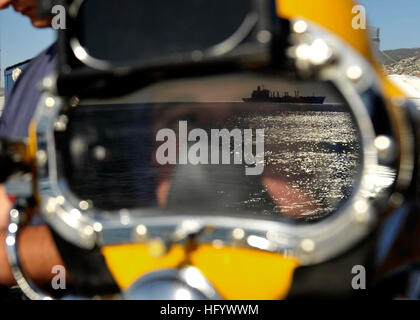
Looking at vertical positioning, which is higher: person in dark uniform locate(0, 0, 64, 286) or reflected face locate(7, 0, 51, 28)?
reflected face locate(7, 0, 51, 28)

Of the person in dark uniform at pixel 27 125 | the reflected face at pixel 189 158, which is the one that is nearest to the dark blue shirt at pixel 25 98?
the person in dark uniform at pixel 27 125

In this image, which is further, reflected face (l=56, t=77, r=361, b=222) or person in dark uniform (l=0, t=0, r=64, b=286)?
person in dark uniform (l=0, t=0, r=64, b=286)

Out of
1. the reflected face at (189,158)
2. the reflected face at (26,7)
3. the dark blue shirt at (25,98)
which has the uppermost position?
the reflected face at (26,7)

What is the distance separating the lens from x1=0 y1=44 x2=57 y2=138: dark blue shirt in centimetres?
105

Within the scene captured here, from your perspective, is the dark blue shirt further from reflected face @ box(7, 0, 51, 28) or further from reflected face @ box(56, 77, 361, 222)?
reflected face @ box(56, 77, 361, 222)

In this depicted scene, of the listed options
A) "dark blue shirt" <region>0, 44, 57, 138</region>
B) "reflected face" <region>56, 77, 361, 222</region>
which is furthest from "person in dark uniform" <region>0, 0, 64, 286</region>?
"reflected face" <region>56, 77, 361, 222</region>

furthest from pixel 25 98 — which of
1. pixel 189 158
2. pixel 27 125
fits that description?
pixel 189 158

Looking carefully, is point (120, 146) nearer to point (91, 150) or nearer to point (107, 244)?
point (91, 150)

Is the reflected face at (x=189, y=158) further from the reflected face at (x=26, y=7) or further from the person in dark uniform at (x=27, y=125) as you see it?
the reflected face at (x=26, y=7)

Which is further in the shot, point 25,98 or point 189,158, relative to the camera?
point 25,98

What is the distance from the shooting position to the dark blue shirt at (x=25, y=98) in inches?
41.3

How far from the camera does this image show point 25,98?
3.66 ft

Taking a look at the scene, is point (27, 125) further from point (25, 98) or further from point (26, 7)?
point (26, 7)

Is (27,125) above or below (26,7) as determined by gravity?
below
